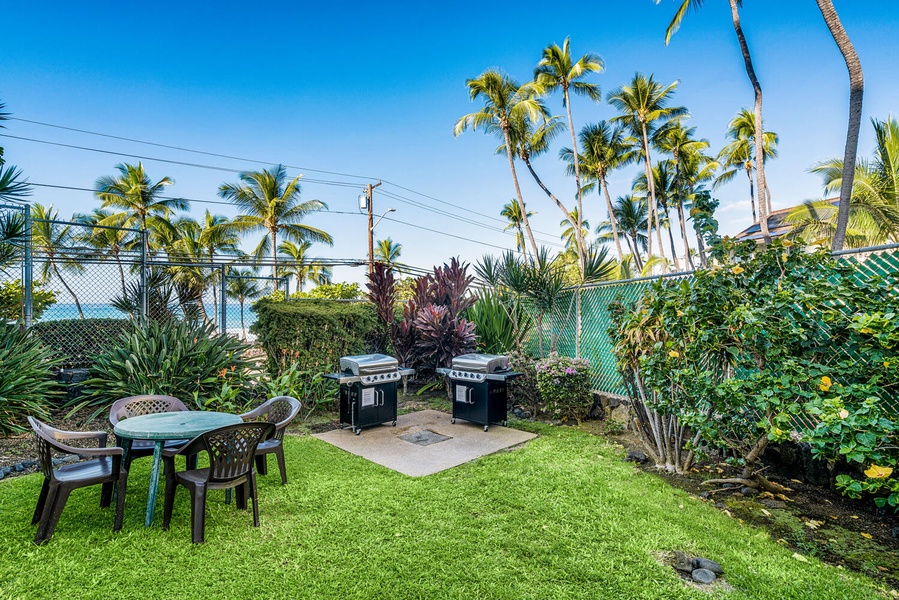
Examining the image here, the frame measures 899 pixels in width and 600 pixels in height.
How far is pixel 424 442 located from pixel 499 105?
18.9 metres

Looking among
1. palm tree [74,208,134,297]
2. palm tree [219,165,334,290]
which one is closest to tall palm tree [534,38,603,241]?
palm tree [219,165,334,290]

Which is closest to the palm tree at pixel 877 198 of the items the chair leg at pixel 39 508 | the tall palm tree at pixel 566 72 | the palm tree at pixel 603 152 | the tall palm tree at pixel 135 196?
the tall palm tree at pixel 566 72

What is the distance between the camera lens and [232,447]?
2857 millimetres

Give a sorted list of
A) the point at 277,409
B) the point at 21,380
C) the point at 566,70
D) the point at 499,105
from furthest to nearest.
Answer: the point at 566,70 → the point at 499,105 → the point at 21,380 → the point at 277,409

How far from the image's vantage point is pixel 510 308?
785 cm

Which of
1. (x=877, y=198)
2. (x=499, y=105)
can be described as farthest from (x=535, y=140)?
(x=877, y=198)

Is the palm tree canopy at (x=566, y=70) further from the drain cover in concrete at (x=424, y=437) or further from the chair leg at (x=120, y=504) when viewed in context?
the chair leg at (x=120, y=504)

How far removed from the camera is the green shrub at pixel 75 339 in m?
6.18

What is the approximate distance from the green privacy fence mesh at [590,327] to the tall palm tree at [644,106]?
19.5 metres

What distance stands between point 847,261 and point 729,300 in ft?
3.13

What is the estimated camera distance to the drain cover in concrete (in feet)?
16.9

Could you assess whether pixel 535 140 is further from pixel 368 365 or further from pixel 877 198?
pixel 368 365

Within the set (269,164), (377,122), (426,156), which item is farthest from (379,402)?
(269,164)

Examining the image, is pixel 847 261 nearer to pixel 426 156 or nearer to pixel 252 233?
pixel 426 156
